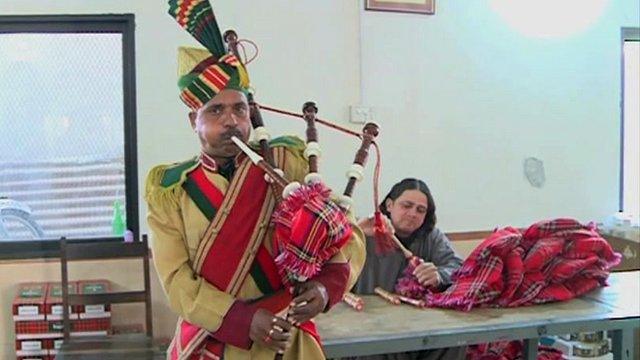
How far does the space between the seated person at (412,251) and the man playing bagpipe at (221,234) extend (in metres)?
1.21

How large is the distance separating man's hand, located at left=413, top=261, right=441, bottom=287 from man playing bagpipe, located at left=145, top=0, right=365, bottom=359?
3.72 feet

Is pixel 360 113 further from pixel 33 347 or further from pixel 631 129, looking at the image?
pixel 33 347

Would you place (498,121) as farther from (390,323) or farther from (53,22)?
(53,22)

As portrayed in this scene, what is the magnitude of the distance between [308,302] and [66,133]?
7.58 ft

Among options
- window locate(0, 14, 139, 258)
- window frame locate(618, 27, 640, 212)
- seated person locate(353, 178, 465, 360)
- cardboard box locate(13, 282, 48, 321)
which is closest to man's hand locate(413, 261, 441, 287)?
seated person locate(353, 178, 465, 360)

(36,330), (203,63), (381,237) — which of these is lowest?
(36,330)

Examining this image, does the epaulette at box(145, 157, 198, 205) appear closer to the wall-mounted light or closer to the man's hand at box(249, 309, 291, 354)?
the man's hand at box(249, 309, 291, 354)

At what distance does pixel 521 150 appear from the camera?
3705 mm

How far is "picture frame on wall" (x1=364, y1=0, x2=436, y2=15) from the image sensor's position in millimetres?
3395

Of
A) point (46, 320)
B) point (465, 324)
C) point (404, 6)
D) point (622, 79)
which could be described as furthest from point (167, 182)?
point (622, 79)

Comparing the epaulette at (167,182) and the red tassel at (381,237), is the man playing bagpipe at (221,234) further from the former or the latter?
the red tassel at (381,237)

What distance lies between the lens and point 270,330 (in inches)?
50.9

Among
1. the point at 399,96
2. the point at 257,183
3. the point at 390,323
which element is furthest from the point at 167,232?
the point at 399,96

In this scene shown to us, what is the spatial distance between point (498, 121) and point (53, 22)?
2.25m
